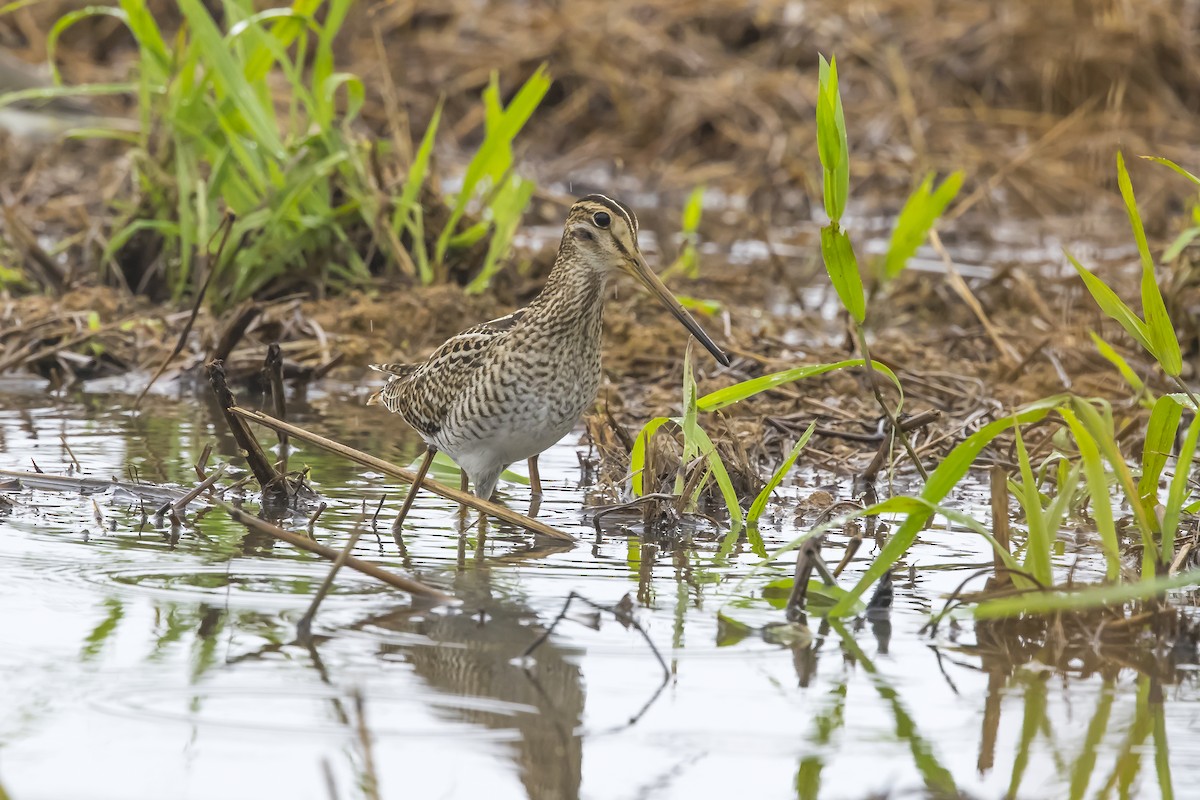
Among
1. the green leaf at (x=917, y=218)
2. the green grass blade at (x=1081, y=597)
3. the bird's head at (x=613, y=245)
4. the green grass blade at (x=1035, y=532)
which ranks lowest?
the green grass blade at (x=1081, y=597)

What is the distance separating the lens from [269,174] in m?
6.85

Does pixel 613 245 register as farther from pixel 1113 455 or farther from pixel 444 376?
pixel 1113 455

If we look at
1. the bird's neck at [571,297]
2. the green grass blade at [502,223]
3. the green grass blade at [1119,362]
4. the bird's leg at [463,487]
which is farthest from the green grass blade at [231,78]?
the green grass blade at [1119,362]

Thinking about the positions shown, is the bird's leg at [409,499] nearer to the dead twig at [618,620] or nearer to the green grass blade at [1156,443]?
the dead twig at [618,620]

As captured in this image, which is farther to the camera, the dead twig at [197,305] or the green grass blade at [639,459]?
the dead twig at [197,305]

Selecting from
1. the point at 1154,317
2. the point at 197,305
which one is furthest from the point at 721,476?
the point at 197,305

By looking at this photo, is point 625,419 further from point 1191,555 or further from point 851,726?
point 851,726

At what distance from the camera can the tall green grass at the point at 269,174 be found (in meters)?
6.67

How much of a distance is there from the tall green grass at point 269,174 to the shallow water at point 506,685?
8.00ft

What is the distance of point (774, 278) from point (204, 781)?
6609 millimetres

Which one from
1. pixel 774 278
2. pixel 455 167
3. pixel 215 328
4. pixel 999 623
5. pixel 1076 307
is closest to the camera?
pixel 999 623

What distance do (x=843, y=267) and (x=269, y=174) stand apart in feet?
11.1

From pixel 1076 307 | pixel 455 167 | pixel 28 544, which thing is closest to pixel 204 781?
pixel 28 544

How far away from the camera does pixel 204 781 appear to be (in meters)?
2.81
